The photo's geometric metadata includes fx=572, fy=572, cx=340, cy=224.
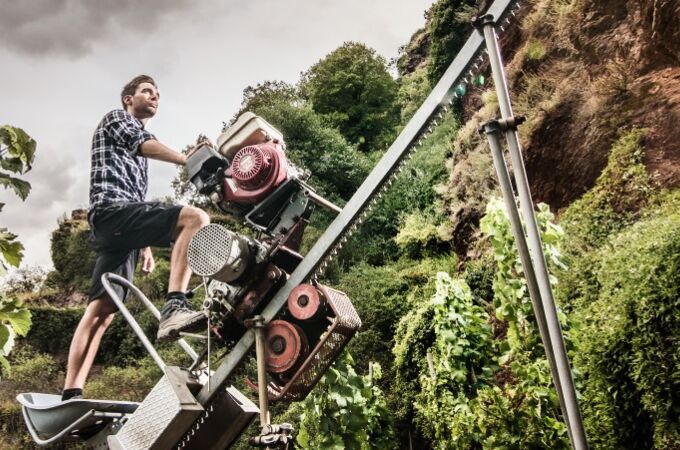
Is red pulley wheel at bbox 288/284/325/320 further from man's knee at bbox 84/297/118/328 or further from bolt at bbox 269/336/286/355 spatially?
man's knee at bbox 84/297/118/328

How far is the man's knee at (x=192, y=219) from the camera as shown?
2896 millimetres

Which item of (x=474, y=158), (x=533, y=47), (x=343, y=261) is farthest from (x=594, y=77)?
(x=343, y=261)

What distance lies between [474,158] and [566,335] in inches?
194

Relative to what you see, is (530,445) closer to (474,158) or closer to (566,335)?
(566,335)

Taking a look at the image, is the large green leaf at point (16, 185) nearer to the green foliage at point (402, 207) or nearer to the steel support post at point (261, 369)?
the steel support post at point (261, 369)

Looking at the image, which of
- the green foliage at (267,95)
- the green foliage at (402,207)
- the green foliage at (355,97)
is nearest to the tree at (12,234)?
the green foliage at (402,207)

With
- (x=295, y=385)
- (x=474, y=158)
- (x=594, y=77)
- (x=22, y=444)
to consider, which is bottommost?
(x=22, y=444)

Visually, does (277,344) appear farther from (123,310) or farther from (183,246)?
(123,310)

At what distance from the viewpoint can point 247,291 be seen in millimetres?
2641

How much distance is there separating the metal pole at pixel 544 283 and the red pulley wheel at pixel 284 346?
1.40m

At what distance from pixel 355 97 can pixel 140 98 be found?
14953 mm

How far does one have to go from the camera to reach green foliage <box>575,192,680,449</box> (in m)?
2.60

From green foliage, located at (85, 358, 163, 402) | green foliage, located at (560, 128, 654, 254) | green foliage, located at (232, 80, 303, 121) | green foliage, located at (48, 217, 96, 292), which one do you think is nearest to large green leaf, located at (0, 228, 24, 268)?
green foliage, located at (560, 128, 654, 254)

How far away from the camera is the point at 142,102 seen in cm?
340
